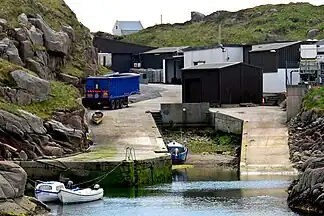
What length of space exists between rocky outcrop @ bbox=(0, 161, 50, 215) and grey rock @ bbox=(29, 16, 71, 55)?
26499 millimetres

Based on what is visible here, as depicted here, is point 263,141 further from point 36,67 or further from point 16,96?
point 36,67

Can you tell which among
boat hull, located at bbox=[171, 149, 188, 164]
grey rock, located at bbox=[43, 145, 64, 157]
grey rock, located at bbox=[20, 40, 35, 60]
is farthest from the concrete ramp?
grey rock, located at bbox=[20, 40, 35, 60]

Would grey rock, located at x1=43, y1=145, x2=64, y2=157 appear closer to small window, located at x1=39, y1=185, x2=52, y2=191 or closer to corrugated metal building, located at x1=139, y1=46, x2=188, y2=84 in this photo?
small window, located at x1=39, y1=185, x2=52, y2=191

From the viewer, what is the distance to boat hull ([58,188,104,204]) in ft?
125

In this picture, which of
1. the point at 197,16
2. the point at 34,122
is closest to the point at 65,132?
the point at 34,122

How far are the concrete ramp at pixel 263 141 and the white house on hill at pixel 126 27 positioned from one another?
105 metres

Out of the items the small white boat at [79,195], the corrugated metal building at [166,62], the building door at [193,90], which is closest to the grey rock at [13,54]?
the building door at [193,90]

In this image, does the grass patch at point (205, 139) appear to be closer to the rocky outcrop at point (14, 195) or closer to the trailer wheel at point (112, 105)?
the trailer wheel at point (112, 105)

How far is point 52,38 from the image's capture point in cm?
6069

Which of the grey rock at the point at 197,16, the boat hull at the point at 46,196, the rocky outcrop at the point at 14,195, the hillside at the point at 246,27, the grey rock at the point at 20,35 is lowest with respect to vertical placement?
the boat hull at the point at 46,196

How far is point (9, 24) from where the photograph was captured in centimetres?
5666

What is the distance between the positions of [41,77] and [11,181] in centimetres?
2300

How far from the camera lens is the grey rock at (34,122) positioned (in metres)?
44.5

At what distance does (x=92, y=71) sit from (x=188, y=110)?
37.1 ft
